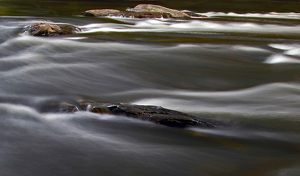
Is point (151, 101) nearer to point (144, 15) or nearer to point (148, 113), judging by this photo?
point (148, 113)

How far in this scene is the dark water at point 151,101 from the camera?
8.15ft

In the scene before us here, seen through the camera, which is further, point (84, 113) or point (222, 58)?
point (222, 58)

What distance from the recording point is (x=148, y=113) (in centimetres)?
313

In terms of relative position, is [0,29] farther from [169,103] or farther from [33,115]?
[169,103]

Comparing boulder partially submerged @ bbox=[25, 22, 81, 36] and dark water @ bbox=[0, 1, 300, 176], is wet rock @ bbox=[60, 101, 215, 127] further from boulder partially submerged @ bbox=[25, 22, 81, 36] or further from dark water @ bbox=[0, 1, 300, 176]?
boulder partially submerged @ bbox=[25, 22, 81, 36]

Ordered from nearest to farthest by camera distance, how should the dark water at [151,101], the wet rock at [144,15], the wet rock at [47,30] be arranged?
1. the dark water at [151,101]
2. the wet rock at [47,30]
3. the wet rock at [144,15]

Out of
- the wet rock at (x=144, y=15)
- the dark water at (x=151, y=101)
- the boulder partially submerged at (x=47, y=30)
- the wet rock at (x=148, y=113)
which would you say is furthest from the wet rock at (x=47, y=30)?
the wet rock at (x=148, y=113)

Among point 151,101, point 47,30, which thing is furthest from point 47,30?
point 151,101

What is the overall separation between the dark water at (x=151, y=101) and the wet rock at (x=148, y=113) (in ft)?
0.24

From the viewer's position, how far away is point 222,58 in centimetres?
573

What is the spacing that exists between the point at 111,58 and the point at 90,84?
1.45 metres

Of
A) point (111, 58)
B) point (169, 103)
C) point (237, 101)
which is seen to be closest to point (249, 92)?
point (237, 101)

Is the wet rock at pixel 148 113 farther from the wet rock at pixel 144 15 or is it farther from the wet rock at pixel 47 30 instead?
the wet rock at pixel 144 15

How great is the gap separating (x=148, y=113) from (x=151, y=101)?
72 centimetres
